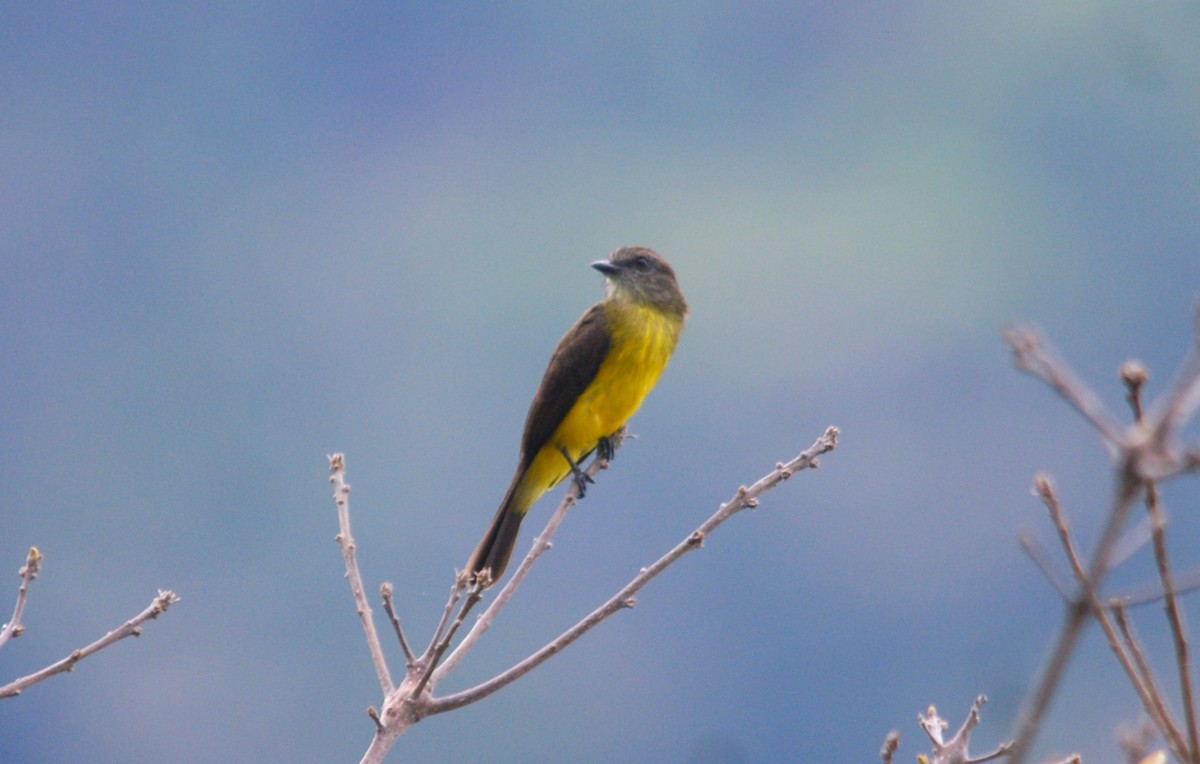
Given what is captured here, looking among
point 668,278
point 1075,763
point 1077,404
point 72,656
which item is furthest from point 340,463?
point 668,278

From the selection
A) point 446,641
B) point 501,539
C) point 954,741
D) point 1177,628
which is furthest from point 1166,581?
point 501,539

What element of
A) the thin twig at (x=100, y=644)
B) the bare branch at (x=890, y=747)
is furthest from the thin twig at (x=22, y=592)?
the bare branch at (x=890, y=747)

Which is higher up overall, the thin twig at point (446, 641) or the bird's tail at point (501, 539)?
the bird's tail at point (501, 539)

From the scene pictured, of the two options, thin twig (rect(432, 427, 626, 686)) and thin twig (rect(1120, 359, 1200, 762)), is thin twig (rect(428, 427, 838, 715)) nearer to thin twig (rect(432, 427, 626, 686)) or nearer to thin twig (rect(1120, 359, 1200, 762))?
thin twig (rect(432, 427, 626, 686))

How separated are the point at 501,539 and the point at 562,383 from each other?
98 cm

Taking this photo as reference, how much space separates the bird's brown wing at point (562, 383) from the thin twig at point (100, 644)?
409 centimetres

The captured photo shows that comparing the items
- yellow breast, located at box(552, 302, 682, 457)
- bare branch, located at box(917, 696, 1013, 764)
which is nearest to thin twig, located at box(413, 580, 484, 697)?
bare branch, located at box(917, 696, 1013, 764)

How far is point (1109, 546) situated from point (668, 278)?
7.34 meters

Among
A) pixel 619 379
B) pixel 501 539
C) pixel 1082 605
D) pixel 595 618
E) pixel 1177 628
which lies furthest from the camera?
pixel 619 379

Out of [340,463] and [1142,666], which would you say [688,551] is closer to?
[340,463]

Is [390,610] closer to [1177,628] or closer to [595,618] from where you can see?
[595,618]

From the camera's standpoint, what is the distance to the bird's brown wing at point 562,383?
7145 millimetres

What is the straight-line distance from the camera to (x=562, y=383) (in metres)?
7.20

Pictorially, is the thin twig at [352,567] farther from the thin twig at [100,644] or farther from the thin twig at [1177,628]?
the thin twig at [1177,628]
